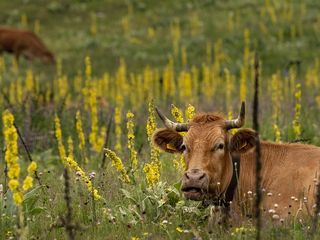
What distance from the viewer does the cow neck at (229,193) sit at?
7.22 meters

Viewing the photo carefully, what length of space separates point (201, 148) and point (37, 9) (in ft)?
102

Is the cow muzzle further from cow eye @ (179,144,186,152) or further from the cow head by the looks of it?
cow eye @ (179,144,186,152)

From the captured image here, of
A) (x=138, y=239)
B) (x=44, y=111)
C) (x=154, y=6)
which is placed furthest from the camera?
(x=154, y=6)

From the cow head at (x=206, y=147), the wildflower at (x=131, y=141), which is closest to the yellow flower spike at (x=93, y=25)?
the wildflower at (x=131, y=141)

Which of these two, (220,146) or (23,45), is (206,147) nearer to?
(220,146)

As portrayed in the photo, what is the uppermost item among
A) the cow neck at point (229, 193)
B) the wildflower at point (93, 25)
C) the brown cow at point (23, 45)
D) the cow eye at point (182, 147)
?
the wildflower at point (93, 25)

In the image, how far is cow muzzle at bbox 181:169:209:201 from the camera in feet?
22.5

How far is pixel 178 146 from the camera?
7.93 m

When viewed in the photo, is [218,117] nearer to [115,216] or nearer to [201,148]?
[201,148]

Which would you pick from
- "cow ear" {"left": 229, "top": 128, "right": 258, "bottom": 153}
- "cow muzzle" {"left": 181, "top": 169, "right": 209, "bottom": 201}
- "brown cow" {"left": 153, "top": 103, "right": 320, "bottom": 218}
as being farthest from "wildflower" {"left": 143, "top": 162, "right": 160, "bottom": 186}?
"cow ear" {"left": 229, "top": 128, "right": 258, "bottom": 153}

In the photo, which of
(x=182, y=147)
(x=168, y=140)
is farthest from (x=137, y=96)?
(x=182, y=147)

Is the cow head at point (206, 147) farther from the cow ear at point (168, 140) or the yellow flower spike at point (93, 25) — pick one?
the yellow flower spike at point (93, 25)

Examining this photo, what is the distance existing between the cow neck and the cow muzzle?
0.83ft

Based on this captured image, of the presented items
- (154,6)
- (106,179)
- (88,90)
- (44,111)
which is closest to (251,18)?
(154,6)
